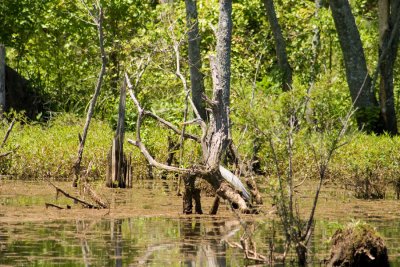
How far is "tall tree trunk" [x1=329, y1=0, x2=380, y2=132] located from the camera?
22.5 meters

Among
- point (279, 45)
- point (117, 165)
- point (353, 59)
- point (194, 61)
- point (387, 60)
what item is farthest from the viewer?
point (279, 45)

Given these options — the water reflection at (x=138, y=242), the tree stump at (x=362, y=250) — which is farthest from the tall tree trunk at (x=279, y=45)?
the tree stump at (x=362, y=250)

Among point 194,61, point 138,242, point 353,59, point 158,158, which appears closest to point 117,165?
point 158,158

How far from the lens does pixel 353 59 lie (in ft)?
74.9

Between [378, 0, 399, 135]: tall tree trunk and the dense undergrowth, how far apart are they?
3.18 ft

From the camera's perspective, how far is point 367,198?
651 inches

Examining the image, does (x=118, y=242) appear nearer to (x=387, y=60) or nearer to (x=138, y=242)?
(x=138, y=242)

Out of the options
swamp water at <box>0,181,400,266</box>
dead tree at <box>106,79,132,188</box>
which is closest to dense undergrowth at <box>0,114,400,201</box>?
dead tree at <box>106,79,132,188</box>

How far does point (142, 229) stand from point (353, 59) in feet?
34.7

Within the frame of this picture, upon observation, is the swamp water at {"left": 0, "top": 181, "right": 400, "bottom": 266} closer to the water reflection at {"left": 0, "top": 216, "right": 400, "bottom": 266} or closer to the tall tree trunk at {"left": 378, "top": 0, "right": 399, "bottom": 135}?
the water reflection at {"left": 0, "top": 216, "right": 400, "bottom": 266}

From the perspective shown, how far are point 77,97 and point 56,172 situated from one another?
833cm

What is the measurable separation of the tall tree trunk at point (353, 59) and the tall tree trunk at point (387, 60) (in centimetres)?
21

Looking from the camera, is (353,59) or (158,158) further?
(353,59)

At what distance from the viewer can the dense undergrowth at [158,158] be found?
56.4 ft
